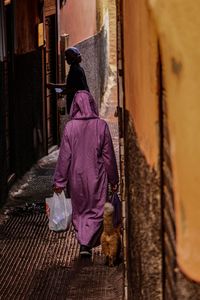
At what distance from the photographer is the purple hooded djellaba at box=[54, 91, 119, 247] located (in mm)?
9266

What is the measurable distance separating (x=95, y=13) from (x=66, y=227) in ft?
53.6

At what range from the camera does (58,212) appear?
9.05 metres

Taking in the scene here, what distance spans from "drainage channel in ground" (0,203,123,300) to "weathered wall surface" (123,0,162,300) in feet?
13.3

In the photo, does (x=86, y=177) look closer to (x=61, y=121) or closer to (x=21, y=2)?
(x=21, y=2)

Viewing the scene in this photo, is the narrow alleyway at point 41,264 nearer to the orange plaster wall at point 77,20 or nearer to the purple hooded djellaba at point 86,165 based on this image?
the purple hooded djellaba at point 86,165

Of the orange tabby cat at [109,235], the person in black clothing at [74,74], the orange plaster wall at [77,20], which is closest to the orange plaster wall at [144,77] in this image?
the orange tabby cat at [109,235]

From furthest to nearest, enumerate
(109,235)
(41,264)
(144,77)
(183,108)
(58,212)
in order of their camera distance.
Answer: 1. (41,264)
2. (58,212)
3. (109,235)
4. (144,77)
5. (183,108)

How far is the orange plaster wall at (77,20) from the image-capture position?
18.3 meters

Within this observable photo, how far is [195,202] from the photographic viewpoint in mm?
3666

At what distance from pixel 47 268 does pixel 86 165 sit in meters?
0.94

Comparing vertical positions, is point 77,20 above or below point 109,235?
above

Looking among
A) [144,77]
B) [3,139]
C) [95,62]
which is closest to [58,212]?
[3,139]

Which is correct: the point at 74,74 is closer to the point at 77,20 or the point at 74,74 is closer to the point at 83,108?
the point at 83,108

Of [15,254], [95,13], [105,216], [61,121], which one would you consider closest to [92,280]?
[105,216]
